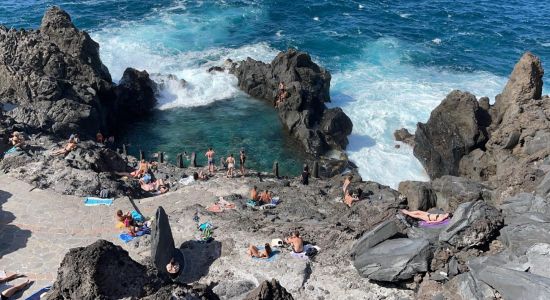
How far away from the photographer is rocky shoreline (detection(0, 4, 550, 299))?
47.3 feet

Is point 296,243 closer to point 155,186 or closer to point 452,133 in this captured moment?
point 155,186

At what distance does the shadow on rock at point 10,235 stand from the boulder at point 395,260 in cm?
1281

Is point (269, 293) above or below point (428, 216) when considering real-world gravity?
above

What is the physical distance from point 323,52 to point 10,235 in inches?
1522

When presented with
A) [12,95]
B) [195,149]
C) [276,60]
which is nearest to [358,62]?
[276,60]

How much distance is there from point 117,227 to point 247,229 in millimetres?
5427

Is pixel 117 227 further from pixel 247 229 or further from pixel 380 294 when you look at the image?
pixel 380 294

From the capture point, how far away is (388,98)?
1730 inches

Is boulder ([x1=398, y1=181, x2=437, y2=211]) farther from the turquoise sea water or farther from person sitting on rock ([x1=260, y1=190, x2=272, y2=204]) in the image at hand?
the turquoise sea water

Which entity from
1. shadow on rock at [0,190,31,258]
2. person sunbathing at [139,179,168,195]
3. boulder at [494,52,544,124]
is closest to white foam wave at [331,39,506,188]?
boulder at [494,52,544,124]

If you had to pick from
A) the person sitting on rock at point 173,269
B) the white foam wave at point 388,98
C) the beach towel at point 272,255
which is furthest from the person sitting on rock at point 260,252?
the white foam wave at point 388,98

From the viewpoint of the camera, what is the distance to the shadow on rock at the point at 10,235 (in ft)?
63.0

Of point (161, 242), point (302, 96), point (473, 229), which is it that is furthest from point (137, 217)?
point (302, 96)

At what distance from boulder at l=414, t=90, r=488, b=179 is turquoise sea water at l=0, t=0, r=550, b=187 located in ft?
5.95
